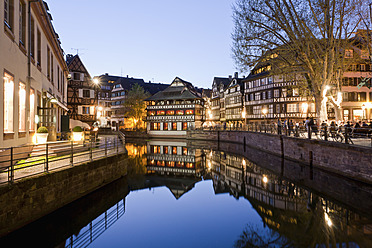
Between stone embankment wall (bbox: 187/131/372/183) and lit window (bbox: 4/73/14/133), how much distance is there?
1498 centimetres

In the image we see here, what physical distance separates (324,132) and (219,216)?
403 inches

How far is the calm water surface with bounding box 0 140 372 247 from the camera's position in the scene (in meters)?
7.98

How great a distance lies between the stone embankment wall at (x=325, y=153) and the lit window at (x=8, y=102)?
15.0 meters

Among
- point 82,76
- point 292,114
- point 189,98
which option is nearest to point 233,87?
point 189,98

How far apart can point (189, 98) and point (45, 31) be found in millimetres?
41405

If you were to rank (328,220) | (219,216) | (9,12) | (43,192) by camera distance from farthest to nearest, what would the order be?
(219,216) < (9,12) < (328,220) < (43,192)

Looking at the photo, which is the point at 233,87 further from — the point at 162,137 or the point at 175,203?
the point at 175,203

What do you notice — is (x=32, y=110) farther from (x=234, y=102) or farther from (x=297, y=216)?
(x=234, y=102)

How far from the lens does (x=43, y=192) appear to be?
26.9 ft

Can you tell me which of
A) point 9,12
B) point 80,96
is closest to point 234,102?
point 80,96

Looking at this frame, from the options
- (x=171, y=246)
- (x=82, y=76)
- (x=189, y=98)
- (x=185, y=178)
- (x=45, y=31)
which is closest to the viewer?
(x=171, y=246)

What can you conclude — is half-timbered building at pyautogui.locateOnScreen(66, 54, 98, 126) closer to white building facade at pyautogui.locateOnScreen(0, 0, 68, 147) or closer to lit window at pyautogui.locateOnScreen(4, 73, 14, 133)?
white building facade at pyautogui.locateOnScreen(0, 0, 68, 147)

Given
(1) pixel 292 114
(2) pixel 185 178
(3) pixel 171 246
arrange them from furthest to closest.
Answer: (1) pixel 292 114 < (2) pixel 185 178 < (3) pixel 171 246

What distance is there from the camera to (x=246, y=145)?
3891 cm
